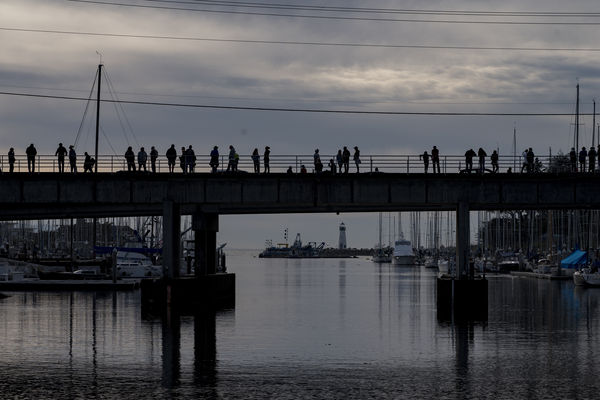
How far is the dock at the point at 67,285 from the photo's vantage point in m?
101

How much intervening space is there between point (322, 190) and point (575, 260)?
70.5 meters

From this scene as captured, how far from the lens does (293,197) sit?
71000 mm

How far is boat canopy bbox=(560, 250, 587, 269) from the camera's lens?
131 meters

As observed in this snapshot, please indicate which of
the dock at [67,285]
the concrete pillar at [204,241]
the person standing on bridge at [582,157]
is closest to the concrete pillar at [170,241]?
the concrete pillar at [204,241]

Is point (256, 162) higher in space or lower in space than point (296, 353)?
higher

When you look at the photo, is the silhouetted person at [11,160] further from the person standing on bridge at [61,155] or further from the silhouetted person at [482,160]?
the silhouetted person at [482,160]

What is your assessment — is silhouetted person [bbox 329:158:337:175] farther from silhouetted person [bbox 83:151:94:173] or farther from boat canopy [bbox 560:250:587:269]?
boat canopy [bbox 560:250:587:269]

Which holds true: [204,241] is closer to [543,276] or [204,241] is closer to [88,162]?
[88,162]

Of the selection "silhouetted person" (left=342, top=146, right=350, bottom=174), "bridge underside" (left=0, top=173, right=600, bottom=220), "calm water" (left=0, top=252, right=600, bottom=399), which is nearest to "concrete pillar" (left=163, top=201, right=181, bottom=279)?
"bridge underside" (left=0, top=173, right=600, bottom=220)

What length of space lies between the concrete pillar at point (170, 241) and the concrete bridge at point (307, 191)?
0.22 ft

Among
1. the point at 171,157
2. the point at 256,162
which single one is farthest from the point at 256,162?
the point at 171,157

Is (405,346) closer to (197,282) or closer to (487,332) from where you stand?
(487,332)

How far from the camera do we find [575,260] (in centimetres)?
13225

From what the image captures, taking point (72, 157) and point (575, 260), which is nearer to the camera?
point (72, 157)
